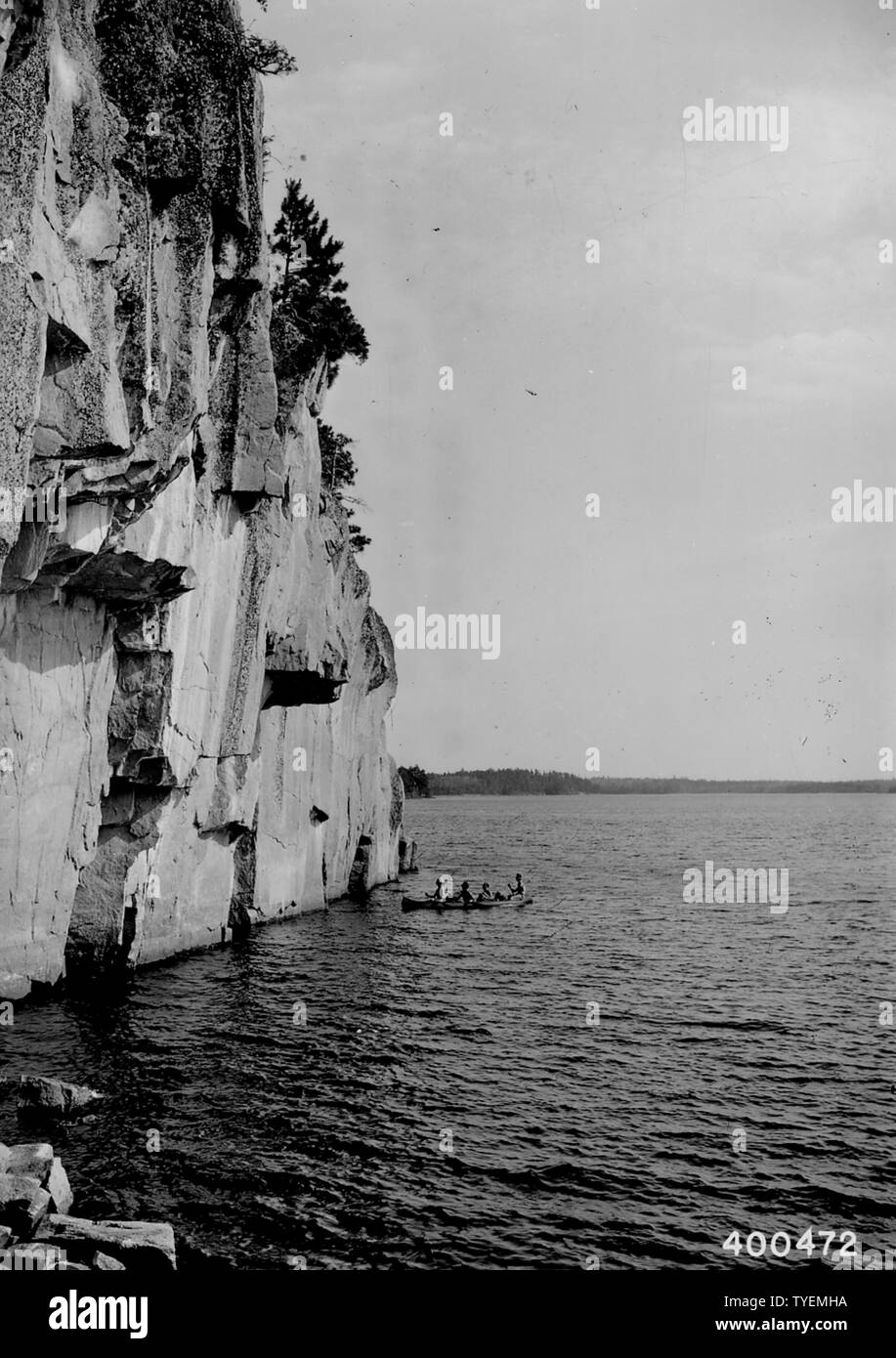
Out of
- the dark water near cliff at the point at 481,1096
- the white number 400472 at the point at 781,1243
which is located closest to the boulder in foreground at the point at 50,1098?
the dark water near cliff at the point at 481,1096

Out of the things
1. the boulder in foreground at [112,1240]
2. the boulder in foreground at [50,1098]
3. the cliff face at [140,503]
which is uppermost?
the cliff face at [140,503]

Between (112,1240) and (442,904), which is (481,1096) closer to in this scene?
(112,1240)

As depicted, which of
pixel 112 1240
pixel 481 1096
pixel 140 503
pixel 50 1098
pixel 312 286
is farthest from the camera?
pixel 312 286

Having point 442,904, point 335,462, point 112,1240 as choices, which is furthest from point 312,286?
point 112,1240

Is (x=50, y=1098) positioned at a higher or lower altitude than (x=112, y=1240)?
lower

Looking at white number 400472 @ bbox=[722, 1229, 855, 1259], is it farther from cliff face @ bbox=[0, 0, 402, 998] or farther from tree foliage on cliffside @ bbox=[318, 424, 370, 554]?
tree foliage on cliffside @ bbox=[318, 424, 370, 554]

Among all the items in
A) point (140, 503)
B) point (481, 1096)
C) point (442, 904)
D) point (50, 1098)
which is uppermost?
point (140, 503)

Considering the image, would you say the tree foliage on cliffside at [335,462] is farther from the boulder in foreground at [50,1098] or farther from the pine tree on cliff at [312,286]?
the boulder in foreground at [50,1098]
